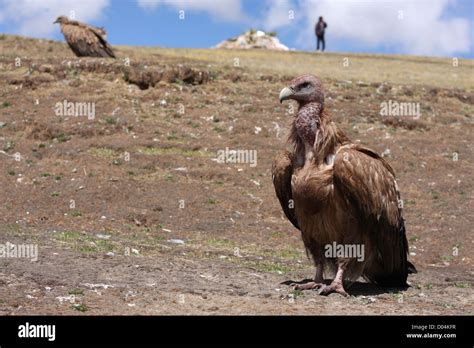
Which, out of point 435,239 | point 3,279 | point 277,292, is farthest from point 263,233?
point 3,279

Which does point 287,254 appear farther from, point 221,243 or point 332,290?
point 332,290

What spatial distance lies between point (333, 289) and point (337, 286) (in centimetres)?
5

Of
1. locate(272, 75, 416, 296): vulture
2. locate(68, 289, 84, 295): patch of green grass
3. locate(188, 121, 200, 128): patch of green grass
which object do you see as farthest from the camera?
locate(188, 121, 200, 128): patch of green grass

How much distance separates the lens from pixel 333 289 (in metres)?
7.59

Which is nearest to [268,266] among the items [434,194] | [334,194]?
[334,194]

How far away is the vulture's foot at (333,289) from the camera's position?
7.55 metres

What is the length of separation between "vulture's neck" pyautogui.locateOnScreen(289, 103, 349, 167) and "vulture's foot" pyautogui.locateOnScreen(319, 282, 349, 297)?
1.26 m

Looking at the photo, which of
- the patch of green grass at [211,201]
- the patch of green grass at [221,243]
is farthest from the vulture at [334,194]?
the patch of green grass at [211,201]

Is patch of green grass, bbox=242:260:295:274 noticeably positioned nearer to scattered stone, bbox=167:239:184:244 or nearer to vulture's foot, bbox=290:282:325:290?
scattered stone, bbox=167:239:184:244

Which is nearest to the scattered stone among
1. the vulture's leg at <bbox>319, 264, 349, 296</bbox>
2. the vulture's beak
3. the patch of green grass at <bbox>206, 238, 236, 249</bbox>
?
the patch of green grass at <bbox>206, 238, 236, 249</bbox>

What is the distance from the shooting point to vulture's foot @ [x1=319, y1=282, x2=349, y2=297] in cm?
755

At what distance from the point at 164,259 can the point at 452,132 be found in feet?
36.9

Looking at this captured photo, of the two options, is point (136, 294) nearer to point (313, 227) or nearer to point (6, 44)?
point (313, 227)

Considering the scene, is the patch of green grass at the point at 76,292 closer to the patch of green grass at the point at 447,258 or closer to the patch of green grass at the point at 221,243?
the patch of green grass at the point at 221,243
